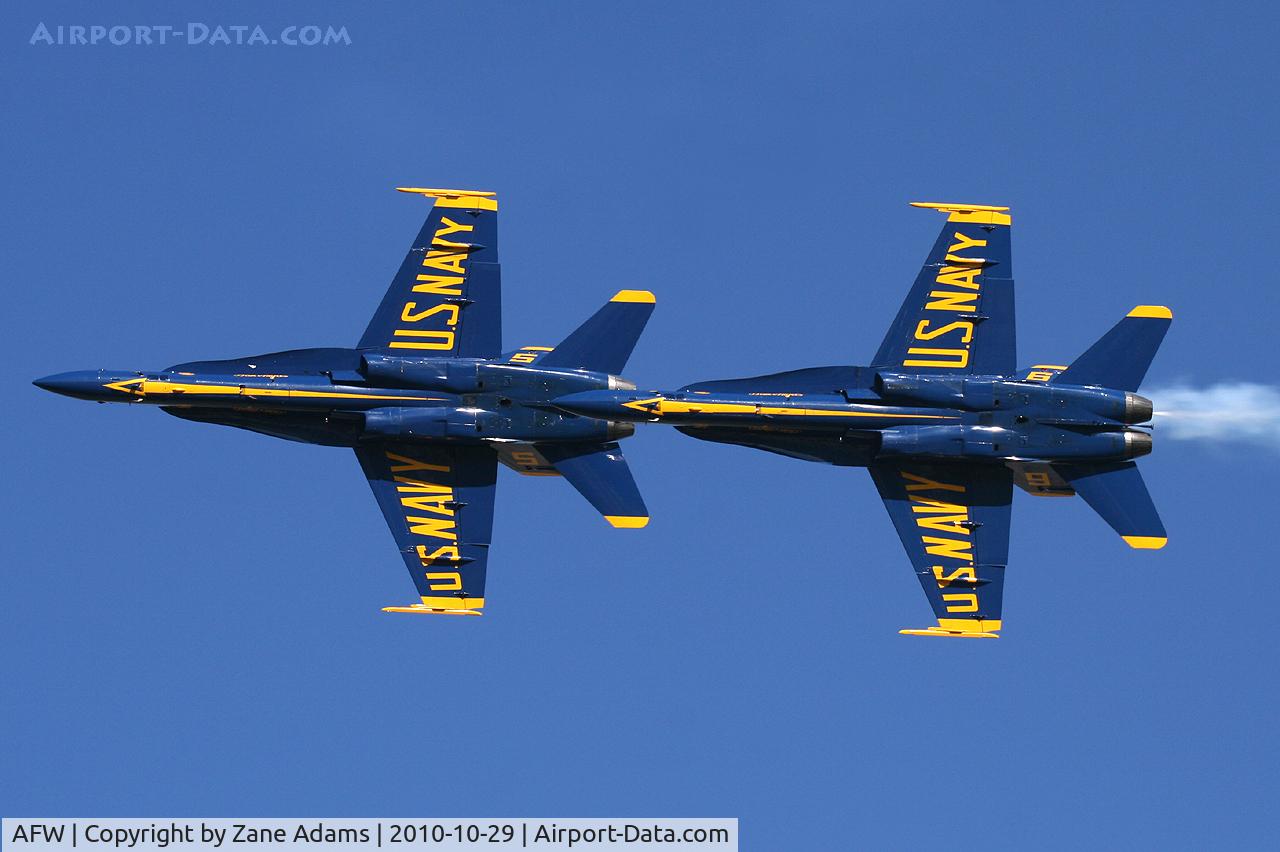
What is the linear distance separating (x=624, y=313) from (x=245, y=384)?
8548mm

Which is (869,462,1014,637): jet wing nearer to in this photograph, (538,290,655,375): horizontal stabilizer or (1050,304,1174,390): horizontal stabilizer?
(1050,304,1174,390): horizontal stabilizer

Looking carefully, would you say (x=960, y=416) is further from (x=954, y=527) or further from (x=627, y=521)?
(x=627, y=521)

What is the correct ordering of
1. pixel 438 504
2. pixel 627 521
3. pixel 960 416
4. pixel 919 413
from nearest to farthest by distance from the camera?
1. pixel 919 413
2. pixel 960 416
3. pixel 627 521
4. pixel 438 504

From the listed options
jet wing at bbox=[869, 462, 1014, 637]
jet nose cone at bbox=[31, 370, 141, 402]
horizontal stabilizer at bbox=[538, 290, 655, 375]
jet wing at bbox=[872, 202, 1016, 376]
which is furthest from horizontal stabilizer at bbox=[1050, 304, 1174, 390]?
jet nose cone at bbox=[31, 370, 141, 402]

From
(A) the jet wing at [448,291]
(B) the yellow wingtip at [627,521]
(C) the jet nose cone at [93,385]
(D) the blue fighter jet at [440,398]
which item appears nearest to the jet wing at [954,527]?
(B) the yellow wingtip at [627,521]

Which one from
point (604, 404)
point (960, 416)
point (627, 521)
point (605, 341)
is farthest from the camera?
point (605, 341)

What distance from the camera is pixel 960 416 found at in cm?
7050

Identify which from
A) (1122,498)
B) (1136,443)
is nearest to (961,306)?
(1136,443)

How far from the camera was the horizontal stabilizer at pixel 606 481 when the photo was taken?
70625mm

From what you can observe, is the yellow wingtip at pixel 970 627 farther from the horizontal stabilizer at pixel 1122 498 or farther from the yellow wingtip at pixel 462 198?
the yellow wingtip at pixel 462 198

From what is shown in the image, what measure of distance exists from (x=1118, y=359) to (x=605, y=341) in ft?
37.6

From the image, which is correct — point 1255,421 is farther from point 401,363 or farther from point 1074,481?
point 401,363

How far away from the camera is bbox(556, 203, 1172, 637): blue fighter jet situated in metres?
70.2

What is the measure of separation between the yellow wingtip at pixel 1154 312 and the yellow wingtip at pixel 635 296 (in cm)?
1076
